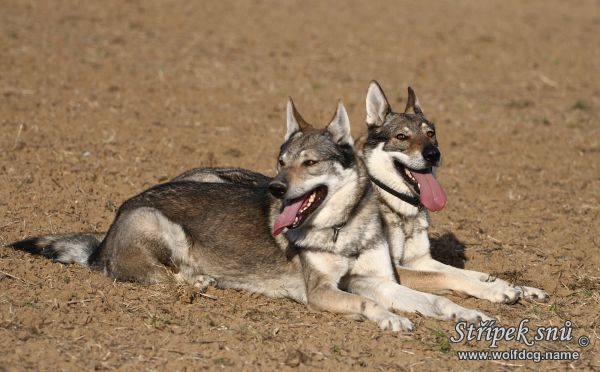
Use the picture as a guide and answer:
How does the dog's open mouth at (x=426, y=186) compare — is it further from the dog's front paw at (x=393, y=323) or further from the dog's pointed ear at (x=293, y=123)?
the dog's front paw at (x=393, y=323)

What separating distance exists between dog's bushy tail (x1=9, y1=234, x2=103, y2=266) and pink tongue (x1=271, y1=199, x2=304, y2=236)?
1963mm

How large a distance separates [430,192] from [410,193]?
0.26m

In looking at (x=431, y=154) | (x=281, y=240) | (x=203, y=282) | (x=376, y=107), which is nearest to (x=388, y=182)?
(x=431, y=154)

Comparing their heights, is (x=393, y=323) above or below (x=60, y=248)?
above

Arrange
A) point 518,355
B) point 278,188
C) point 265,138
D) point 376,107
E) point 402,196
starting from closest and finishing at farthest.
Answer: point 518,355
point 278,188
point 402,196
point 376,107
point 265,138

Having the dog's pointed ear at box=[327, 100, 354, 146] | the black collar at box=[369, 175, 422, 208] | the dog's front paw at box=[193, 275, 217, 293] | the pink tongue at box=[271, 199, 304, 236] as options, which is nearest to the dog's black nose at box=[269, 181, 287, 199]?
the pink tongue at box=[271, 199, 304, 236]

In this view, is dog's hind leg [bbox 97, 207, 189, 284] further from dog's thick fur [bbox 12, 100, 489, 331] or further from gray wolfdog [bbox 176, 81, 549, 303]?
gray wolfdog [bbox 176, 81, 549, 303]

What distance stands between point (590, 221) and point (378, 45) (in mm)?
10077

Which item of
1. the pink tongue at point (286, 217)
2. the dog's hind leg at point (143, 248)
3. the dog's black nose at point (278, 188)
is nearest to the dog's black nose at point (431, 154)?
the pink tongue at point (286, 217)

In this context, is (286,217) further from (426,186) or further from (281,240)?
(426,186)

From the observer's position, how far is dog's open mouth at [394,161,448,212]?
327 inches

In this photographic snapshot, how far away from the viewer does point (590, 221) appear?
34.3 ft

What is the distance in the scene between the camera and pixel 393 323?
7.05 meters

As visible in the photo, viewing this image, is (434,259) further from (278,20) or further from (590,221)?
(278,20)
